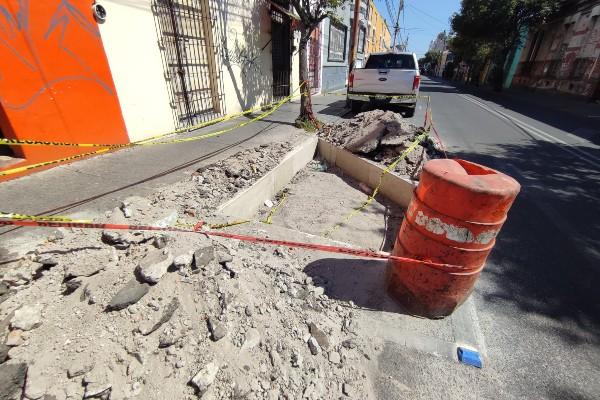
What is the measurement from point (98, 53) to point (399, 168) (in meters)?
5.35

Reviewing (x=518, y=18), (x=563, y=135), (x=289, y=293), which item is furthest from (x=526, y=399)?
(x=518, y=18)

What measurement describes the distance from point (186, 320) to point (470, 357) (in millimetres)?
2227

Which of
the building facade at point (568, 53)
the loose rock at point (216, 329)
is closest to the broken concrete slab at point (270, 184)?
the loose rock at point (216, 329)

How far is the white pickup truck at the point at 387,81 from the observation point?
930 centimetres

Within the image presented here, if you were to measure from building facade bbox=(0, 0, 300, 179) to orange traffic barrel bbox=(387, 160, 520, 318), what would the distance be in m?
4.82

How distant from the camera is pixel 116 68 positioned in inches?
192

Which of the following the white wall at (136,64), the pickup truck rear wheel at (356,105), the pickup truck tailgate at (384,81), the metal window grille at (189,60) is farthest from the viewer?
the pickup truck rear wheel at (356,105)

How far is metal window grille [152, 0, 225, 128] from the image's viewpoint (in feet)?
19.8

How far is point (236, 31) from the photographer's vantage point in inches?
321

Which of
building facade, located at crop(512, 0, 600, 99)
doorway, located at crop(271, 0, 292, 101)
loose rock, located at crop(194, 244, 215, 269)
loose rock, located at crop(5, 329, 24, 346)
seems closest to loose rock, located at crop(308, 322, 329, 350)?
loose rock, located at crop(194, 244, 215, 269)

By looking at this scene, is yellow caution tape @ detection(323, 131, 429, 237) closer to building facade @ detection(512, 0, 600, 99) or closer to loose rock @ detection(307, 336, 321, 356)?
loose rock @ detection(307, 336, 321, 356)

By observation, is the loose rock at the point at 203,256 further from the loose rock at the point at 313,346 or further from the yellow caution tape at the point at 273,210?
the yellow caution tape at the point at 273,210

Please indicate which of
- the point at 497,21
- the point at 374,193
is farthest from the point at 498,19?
Result: the point at 374,193

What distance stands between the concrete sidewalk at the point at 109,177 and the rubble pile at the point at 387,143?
208cm
